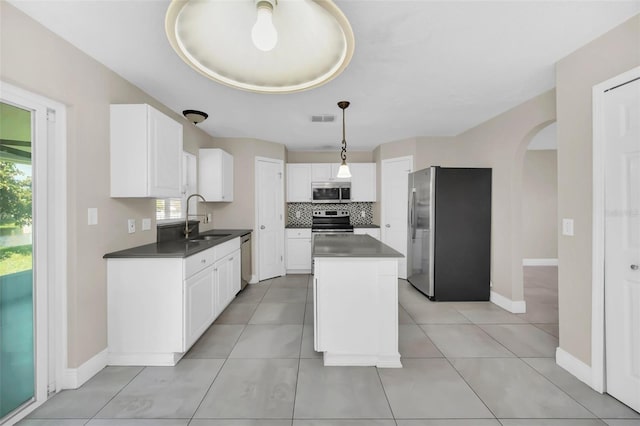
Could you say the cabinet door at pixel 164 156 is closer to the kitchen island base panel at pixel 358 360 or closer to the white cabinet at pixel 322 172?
the kitchen island base panel at pixel 358 360

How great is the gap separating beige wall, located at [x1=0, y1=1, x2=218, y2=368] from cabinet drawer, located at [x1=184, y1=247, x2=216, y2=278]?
66cm

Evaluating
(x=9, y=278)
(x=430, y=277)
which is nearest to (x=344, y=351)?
(x=430, y=277)

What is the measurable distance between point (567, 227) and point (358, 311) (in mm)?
1796

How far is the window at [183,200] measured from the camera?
10.3 feet

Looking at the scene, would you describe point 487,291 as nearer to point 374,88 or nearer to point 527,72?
point 527,72

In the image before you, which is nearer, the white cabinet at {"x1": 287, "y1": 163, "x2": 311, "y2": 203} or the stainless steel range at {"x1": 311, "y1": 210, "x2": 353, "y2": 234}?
the white cabinet at {"x1": 287, "y1": 163, "x2": 311, "y2": 203}

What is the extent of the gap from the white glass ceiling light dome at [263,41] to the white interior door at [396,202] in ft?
12.5

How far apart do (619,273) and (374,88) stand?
2351 millimetres

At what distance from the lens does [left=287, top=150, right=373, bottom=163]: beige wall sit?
18.1 feet

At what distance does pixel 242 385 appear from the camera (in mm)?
1938

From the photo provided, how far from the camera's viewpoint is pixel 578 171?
202cm

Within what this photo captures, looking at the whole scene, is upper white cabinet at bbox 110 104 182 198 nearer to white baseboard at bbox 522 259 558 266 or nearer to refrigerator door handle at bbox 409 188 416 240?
refrigerator door handle at bbox 409 188 416 240

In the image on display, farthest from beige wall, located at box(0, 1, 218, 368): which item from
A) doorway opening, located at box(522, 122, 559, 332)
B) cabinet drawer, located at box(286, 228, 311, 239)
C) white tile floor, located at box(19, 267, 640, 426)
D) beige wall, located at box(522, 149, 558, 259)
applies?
beige wall, located at box(522, 149, 558, 259)

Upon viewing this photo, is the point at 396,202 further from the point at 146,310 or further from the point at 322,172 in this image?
the point at 146,310
